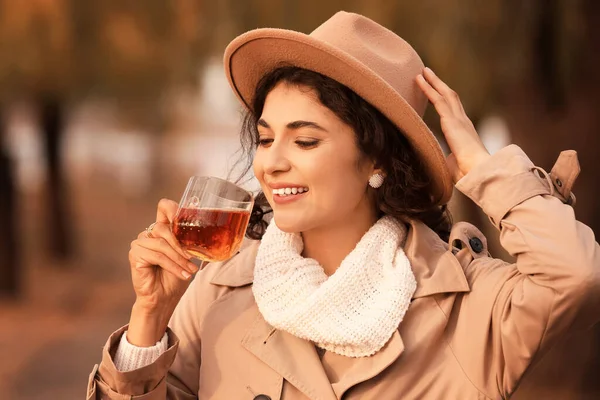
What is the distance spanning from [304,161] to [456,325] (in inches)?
23.9

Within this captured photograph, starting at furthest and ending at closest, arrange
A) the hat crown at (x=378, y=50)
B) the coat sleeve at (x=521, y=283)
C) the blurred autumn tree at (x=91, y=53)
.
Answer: the blurred autumn tree at (x=91, y=53)
the hat crown at (x=378, y=50)
the coat sleeve at (x=521, y=283)

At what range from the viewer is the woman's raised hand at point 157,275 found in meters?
2.49

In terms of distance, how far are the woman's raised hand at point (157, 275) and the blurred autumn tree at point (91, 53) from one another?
234 inches

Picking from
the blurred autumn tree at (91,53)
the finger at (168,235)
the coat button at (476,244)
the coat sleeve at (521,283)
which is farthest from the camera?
the blurred autumn tree at (91,53)

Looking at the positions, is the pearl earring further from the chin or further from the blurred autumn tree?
the blurred autumn tree

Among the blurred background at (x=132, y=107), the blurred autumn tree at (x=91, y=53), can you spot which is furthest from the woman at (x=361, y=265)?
the blurred autumn tree at (x=91, y=53)

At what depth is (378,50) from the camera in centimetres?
266

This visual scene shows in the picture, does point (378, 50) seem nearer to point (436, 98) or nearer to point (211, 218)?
point (436, 98)

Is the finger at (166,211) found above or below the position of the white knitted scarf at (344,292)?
above

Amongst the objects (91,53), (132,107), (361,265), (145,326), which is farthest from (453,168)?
(132,107)

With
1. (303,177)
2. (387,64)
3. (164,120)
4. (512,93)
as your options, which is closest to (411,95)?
(387,64)

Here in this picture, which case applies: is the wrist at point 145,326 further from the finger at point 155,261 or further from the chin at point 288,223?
the chin at point 288,223

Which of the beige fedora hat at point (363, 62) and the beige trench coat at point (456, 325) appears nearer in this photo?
the beige trench coat at point (456, 325)

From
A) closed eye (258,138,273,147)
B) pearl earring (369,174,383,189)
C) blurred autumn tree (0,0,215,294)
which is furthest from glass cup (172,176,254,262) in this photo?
blurred autumn tree (0,0,215,294)
